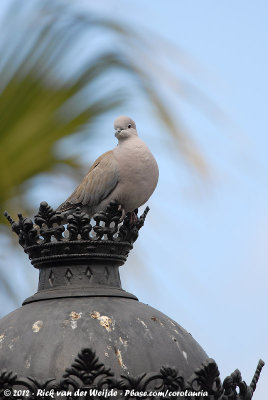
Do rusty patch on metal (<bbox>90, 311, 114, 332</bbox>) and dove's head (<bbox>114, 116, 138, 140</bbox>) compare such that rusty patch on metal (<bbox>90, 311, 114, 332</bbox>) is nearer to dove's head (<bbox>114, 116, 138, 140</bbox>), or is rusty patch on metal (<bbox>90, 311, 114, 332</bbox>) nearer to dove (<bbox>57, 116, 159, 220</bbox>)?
dove (<bbox>57, 116, 159, 220</bbox>)

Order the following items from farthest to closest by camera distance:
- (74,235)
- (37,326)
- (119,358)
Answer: (74,235)
(37,326)
(119,358)

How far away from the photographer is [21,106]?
6828 millimetres

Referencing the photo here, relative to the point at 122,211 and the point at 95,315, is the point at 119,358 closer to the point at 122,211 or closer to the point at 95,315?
the point at 95,315

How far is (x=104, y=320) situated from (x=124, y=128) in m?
1.07

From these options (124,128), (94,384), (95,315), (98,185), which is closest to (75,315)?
(95,315)

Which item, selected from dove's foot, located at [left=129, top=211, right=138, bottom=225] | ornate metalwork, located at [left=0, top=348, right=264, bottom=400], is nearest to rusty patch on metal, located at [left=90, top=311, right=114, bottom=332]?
ornate metalwork, located at [left=0, top=348, right=264, bottom=400]

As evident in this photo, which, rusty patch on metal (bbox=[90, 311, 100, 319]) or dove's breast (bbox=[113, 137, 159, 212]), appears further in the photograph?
dove's breast (bbox=[113, 137, 159, 212])

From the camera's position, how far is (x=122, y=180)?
528 centimetres

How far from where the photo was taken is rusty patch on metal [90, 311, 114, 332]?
473 cm

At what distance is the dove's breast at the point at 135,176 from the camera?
17.2 feet

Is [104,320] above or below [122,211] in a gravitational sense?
below

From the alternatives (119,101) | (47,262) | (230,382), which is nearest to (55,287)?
(47,262)

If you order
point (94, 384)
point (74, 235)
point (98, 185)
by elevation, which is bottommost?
point (94, 384)

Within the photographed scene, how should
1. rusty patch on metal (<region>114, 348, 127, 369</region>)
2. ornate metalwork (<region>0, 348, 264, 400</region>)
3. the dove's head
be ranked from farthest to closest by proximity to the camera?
the dove's head → rusty patch on metal (<region>114, 348, 127, 369</region>) → ornate metalwork (<region>0, 348, 264, 400</region>)
